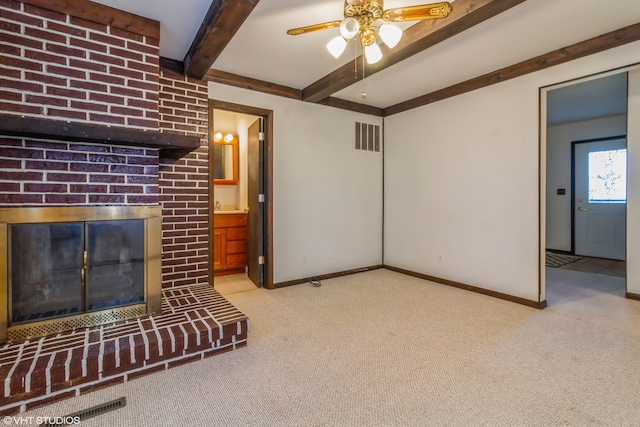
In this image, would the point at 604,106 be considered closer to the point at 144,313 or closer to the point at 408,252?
the point at 408,252

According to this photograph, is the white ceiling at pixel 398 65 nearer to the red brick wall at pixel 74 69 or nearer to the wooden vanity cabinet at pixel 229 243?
the red brick wall at pixel 74 69

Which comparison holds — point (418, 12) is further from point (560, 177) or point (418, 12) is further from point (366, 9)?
point (560, 177)

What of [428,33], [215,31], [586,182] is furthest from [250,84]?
[586,182]

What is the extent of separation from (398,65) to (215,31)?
186 centimetres

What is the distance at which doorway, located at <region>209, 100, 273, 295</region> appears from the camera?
370 cm

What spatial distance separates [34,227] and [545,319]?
4000 millimetres

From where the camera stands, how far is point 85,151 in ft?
6.95

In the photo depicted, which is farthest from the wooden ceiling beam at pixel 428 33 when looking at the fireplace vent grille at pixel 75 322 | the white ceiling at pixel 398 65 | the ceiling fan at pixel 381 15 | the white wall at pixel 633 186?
the fireplace vent grille at pixel 75 322

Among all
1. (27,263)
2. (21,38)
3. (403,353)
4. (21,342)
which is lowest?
(403,353)

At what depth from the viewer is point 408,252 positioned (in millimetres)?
4516

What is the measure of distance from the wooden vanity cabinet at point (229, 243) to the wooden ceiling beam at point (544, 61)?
9.98 feet

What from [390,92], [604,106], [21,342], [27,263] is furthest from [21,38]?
[604,106]

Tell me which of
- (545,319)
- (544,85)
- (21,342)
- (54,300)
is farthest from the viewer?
(544,85)

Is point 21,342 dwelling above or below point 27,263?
below
